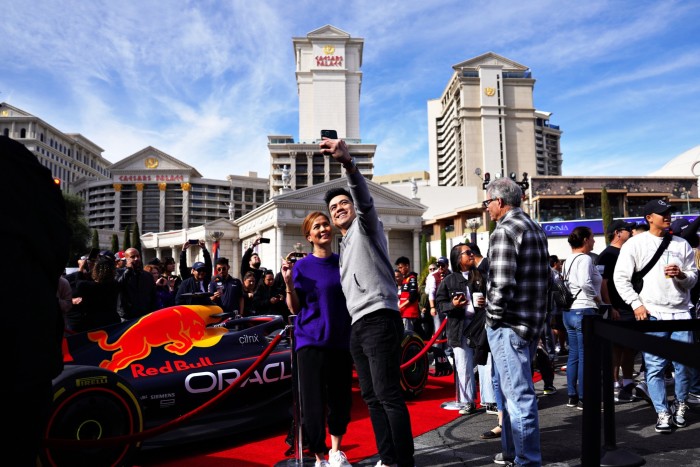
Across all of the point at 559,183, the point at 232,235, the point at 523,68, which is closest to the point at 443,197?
the point at 559,183

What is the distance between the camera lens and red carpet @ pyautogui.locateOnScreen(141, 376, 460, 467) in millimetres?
4039

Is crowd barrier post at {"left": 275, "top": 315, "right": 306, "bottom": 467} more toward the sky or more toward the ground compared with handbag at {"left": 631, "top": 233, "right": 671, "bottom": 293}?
more toward the ground

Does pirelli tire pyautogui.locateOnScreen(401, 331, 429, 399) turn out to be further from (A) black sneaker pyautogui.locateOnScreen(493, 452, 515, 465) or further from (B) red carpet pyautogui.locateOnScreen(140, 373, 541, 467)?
(A) black sneaker pyautogui.locateOnScreen(493, 452, 515, 465)

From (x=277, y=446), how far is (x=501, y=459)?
1.85 metres

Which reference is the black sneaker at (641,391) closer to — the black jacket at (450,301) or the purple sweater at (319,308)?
the black jacket at (450,301)

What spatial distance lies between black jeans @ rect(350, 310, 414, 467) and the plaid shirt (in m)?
0.65

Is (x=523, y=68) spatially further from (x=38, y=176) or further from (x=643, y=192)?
(x=38, y=176)

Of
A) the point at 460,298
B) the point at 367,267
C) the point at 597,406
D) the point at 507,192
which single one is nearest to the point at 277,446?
the point at 367,267

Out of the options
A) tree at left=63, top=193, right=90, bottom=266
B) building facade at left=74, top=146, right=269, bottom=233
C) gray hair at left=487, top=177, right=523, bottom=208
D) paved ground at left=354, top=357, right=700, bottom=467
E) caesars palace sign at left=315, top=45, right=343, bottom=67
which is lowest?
paved ground at left=354, top=357, right=700, bottom=467

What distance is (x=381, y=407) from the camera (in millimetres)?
3176

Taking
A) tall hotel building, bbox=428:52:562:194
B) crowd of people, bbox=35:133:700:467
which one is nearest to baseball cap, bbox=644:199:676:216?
crowd of people, bbox=35:133:700:467

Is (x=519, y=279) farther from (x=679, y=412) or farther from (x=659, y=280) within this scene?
(x=659, y=280)

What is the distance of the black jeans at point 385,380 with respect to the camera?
3047mm

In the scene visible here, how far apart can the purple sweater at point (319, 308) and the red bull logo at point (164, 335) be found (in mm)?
1292
